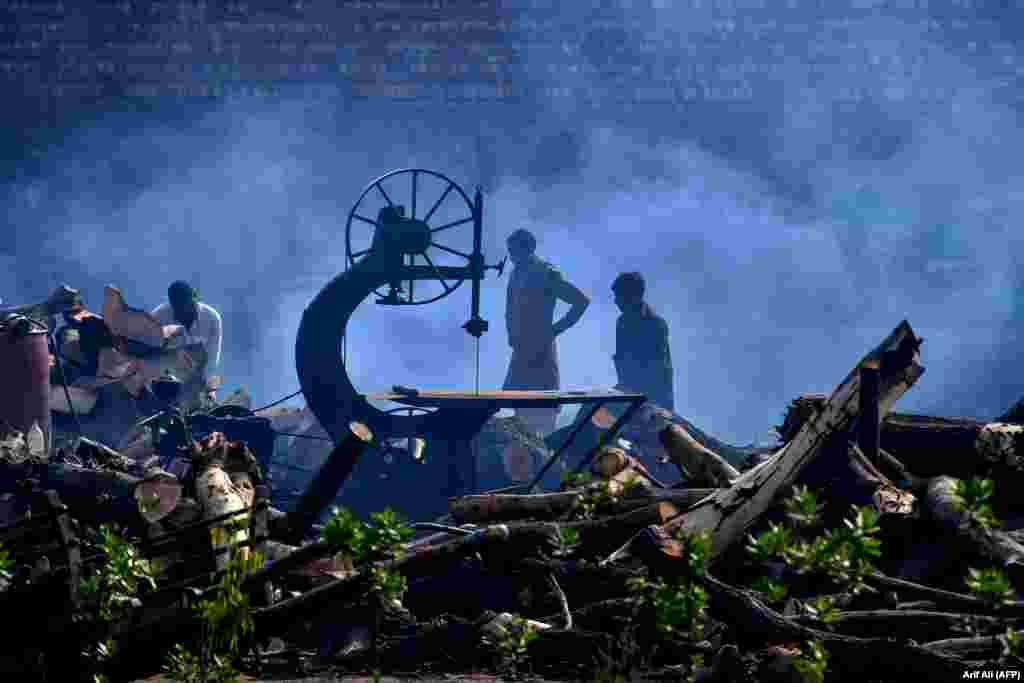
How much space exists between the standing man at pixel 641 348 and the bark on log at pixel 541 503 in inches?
273

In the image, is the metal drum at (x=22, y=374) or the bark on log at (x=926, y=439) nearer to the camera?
the bark on log at (x=926, y=439)

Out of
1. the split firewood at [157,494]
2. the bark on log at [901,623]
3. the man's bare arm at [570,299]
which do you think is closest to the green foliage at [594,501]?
the bark on log at [901,623]

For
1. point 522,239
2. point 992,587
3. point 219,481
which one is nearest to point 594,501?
point 992,587

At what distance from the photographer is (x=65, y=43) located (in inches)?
746

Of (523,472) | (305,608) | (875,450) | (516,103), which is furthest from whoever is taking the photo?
(516,103)

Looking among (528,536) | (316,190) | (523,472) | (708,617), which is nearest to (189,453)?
(528,536)

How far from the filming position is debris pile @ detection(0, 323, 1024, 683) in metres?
4.10

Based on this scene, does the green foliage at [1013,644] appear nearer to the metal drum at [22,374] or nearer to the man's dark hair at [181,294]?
the metal drum at [22,374]

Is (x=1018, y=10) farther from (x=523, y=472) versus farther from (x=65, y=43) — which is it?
(x=65, y=43)

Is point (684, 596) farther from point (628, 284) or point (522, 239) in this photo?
point (522, 239)

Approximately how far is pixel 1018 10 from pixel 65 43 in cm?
1363

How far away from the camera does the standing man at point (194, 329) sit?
12.8m

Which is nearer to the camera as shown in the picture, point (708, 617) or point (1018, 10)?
point (708, 617)

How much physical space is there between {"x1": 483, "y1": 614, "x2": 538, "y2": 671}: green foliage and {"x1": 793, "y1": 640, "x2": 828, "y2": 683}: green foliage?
90 centimetres
